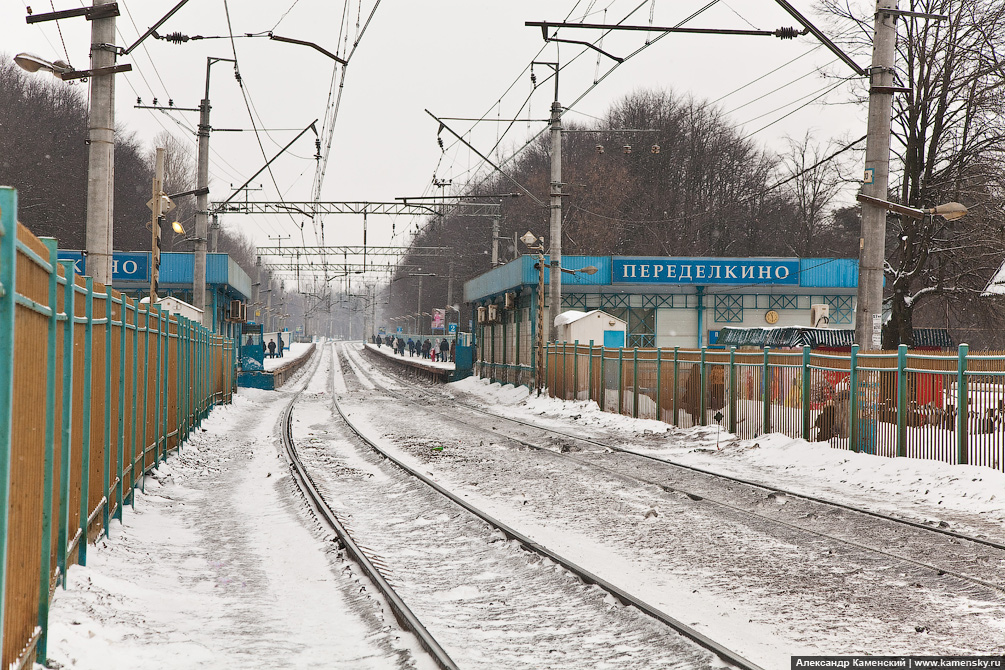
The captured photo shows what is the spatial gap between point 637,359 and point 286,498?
A: 13.2 metres

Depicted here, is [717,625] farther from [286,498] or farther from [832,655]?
[286,498]

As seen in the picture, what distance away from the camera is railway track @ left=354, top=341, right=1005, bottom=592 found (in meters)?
7.83

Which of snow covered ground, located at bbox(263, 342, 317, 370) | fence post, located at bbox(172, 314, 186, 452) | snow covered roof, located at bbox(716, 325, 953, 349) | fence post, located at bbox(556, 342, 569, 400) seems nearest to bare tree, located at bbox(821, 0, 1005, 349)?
snow covered roof, located at bbox(716, 325, 953, 349)

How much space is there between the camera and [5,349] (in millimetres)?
3859

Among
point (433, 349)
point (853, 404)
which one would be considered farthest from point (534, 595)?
point (433, 349)

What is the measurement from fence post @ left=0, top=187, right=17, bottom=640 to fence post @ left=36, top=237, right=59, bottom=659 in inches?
43.6

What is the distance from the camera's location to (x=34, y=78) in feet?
189


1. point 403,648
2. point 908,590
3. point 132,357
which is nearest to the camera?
point 403,648

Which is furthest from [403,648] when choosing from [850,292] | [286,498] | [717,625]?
[850,292]

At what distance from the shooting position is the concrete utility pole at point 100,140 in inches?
489

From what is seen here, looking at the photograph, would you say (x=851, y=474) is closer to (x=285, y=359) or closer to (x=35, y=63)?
(x=35, y=63)

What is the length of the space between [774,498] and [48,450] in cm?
872

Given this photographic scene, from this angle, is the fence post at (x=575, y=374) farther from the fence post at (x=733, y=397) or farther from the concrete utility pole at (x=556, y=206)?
the fence post at (x=733, y=397)

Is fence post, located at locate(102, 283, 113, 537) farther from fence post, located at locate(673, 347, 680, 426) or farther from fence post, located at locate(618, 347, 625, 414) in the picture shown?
fence post, located at locate(618, 347, 625, 414)
